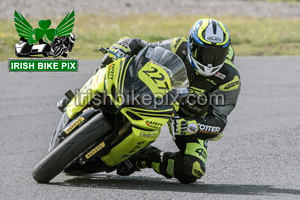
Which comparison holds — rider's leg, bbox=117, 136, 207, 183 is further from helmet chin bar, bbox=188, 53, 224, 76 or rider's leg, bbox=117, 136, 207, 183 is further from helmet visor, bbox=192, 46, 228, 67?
helmet visor, bbox=192, 46, 228, 67

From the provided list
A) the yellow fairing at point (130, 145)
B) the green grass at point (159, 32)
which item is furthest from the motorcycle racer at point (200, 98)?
the green grass at point (159, 32)

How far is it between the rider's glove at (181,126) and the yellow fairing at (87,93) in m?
0.74

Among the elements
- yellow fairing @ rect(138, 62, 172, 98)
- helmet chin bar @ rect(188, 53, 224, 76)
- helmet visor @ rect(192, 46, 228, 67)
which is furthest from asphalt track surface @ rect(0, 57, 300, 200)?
helmet visor @ rect(192, 46, 228, 67)

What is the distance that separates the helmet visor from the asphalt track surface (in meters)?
1.19

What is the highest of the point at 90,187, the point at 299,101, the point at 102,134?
the point at 102,134

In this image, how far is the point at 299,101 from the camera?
33.7 ft

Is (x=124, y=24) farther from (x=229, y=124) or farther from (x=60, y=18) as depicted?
(x=229, y=124)

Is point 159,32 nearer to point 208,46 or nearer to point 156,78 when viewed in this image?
point 208,46

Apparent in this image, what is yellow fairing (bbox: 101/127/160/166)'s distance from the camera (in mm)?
4836

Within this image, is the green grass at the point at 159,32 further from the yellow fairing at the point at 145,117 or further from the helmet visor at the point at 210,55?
the yellow fairing at the point at 145,117

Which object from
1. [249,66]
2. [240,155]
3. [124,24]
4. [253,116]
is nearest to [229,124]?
[253,116]

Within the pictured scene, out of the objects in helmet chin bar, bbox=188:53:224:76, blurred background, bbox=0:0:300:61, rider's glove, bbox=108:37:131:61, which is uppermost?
rider's glove, bbox=108:37:131:61

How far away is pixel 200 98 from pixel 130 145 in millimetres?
1230

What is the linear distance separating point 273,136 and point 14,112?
391cm
